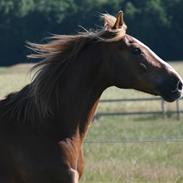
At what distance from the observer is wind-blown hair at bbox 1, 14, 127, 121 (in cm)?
595

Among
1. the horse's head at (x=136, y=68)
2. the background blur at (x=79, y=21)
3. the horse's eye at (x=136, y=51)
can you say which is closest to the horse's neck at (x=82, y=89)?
the horse's head at (x=136, y=68)

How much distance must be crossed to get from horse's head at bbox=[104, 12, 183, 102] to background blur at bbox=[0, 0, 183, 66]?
151ft

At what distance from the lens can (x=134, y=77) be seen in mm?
5949

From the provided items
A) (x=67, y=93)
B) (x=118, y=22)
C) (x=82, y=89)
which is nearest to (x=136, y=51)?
(x=118, y=22)

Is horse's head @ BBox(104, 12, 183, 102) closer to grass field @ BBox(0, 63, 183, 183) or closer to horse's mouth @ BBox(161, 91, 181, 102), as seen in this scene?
horse's mouth @ BBox(161, 91, 181, 102)

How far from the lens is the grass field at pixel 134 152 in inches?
408

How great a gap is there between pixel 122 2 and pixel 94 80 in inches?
2564

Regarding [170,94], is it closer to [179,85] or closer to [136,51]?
[179,85]

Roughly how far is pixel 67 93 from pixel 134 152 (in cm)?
752

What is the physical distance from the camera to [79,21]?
207 ft

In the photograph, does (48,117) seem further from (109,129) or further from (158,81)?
(109,129)

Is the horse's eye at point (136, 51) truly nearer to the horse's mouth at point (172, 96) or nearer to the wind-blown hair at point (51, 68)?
the wind-blown hair at point (51, 68)

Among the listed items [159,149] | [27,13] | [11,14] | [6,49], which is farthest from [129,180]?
[27,13]

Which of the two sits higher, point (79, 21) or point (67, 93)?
point (67, 93)
